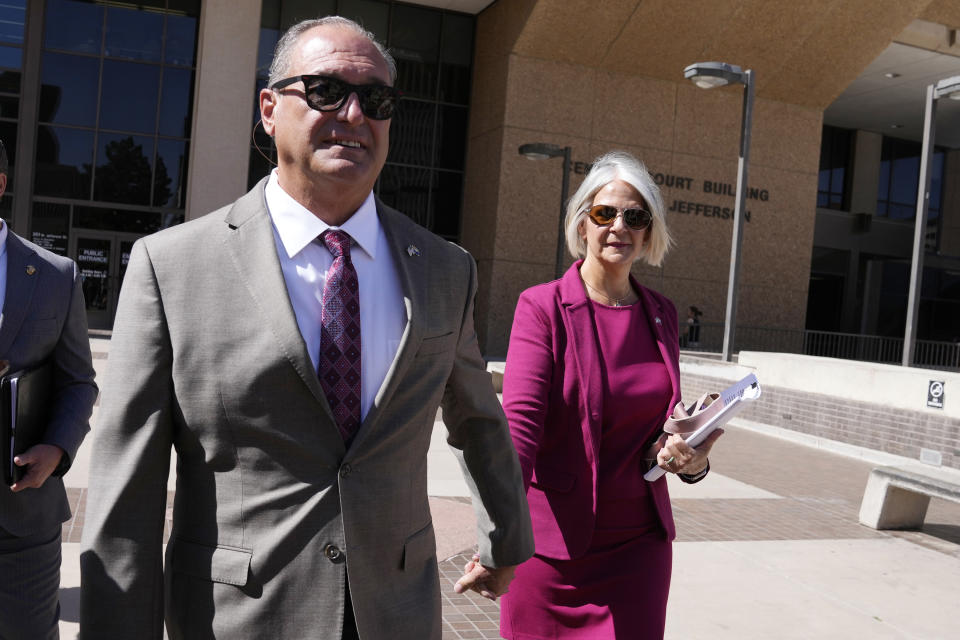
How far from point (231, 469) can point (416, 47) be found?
88.1ft

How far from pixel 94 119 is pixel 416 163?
30.7 feet

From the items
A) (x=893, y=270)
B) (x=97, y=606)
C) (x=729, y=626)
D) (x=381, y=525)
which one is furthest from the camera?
(x=893, y=270)

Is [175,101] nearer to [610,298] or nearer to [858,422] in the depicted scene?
[858,422]

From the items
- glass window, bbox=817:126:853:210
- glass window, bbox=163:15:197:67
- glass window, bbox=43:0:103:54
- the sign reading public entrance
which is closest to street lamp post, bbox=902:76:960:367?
the sign reading public entrance

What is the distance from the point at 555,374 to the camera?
3.15 meters

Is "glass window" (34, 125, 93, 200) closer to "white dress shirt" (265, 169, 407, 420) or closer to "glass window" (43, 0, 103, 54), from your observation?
"glass window" (43, 0, 103, 54)

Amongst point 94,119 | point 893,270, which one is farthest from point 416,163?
point 893,270

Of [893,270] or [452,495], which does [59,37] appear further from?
[893,270]

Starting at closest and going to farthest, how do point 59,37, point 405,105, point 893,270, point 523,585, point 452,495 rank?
point 523,585 → point 452,495 → point 59,37 → point 405,105 → point 893,270

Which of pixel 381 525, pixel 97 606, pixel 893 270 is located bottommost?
pixel 97 606

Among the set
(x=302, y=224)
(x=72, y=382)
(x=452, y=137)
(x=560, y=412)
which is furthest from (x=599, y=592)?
(x=452, y=137)

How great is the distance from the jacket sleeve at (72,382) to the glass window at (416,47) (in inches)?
978

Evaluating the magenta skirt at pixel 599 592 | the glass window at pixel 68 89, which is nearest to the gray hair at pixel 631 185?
the magenta skirt at pixel 599 592

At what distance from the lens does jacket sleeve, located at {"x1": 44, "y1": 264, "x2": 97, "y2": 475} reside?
9.50 feet
